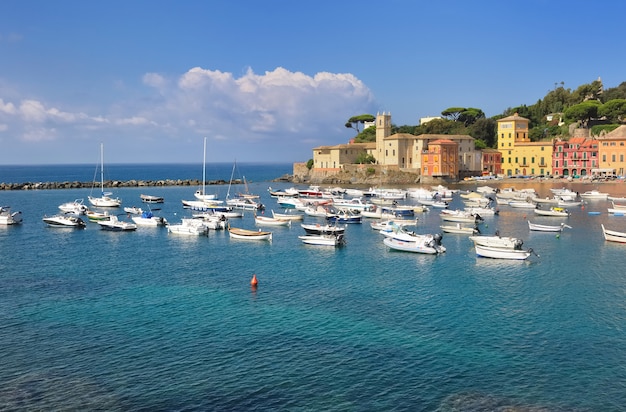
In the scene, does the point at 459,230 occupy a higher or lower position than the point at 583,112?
lower

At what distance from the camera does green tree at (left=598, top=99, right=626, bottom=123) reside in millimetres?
114938

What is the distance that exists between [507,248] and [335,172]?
82.5 metres

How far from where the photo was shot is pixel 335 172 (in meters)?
119

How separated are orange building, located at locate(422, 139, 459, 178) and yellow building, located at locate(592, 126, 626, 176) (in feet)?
80.4

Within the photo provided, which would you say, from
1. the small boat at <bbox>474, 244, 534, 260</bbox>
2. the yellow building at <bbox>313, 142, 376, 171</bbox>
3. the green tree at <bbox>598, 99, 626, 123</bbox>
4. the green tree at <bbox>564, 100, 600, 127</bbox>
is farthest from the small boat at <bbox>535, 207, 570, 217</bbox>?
the green tree at <bbox>598, 99, 626, 123</bbox>

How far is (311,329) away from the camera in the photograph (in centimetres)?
2327

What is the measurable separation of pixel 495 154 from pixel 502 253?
82334mm

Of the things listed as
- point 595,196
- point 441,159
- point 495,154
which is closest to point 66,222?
point 595,196

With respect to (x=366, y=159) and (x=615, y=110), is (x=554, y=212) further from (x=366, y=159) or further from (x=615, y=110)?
(x=615, y=110)

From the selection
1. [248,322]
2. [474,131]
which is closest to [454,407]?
[248,322]

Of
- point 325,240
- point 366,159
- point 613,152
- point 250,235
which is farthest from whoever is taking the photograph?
point 366,159

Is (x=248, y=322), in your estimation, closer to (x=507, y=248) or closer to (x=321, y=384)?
(x=321, y=384)

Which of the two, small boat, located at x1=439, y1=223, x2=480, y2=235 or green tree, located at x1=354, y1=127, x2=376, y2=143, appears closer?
small boat, located at x1=439, y1=223, x2=480, y2=235

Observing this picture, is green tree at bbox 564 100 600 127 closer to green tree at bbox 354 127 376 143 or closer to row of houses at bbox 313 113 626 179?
row of houses at bbox 313 113 626 179
